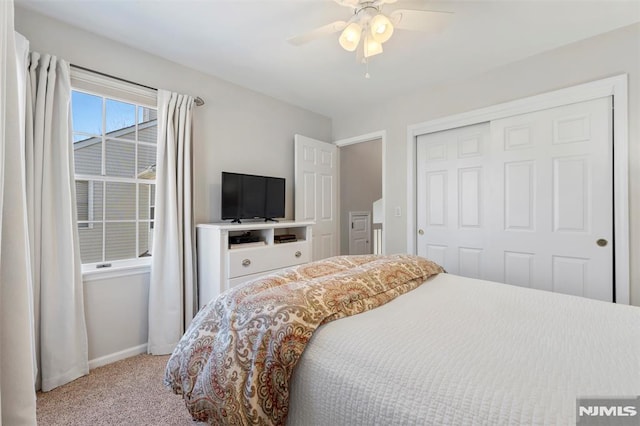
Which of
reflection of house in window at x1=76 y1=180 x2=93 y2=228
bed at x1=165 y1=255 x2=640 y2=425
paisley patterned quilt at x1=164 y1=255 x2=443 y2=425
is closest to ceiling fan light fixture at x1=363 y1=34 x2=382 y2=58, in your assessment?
paisley patterned quilt at x1=164 y1=255 x2=443 y2=425

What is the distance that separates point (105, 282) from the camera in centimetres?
223

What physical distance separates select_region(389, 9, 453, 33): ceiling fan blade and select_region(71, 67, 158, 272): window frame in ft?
6.60

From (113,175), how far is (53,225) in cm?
58

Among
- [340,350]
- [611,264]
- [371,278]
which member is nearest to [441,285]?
[371,278]

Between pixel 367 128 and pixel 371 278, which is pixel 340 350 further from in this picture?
pixel 367 128

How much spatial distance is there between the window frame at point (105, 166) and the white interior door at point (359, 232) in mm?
2894

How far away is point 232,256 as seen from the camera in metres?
2.49

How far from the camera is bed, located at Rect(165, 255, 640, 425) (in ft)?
2.44

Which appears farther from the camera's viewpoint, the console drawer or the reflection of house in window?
the console drawer

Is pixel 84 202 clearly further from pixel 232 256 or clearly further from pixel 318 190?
pixel 318 190

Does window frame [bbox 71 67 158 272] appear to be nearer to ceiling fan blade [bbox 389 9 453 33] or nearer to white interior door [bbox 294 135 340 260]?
white interior door [bbox 294 135 340 260]

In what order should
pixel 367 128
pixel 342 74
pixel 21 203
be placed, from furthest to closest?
pixel 367 128, pixel 342 74, pixel 21 203

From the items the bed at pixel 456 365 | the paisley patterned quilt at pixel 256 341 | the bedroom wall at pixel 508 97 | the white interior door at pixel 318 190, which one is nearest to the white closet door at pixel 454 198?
the bedroom wall at pixel 508 97

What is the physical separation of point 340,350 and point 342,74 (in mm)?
2577
